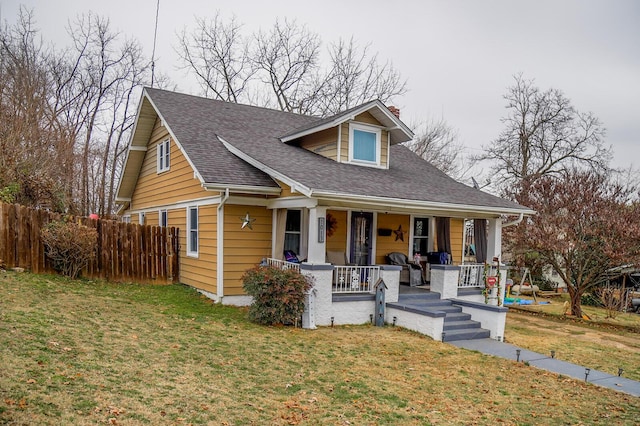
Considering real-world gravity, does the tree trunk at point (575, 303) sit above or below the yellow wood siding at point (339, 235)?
below

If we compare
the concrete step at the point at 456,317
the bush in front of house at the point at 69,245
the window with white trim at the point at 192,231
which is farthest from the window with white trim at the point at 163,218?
the concrete step at the point at 456,317

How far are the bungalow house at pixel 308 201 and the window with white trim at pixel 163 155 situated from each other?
0.06 meters

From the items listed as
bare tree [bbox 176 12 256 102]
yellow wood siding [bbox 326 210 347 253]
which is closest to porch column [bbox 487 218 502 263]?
yellow wood siding [bbox 326 210 347 253]

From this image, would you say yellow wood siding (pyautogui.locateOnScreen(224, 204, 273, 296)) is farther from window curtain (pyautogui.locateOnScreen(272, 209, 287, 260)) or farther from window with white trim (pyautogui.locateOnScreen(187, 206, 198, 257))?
window with white trim (pyautogui.locateOnScreen(187, 206, 198, 257))

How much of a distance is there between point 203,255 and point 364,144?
553 centimetres

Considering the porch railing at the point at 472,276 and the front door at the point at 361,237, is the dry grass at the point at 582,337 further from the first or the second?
the front door at the point at 361,237

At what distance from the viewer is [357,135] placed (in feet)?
42.8

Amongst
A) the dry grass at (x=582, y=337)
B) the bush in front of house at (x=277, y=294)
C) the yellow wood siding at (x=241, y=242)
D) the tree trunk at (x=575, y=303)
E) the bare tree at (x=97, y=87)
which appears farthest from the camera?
the bare tree at (x=97, y=87)

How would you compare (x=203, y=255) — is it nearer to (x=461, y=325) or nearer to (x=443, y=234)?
(x=461, y=325)

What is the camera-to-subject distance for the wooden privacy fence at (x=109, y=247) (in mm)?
11047

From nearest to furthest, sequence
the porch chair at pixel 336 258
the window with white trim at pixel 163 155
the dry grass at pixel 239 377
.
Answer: the dry grass at pixel 239 377 < the porch chair at pixel 336 258 < the window with white trim at pixel 163 155

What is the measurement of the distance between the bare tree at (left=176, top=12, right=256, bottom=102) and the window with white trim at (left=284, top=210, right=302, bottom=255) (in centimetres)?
1837

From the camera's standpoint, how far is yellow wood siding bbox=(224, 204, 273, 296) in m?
11.2

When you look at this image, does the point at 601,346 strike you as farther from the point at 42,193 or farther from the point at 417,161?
the point at 42,193
